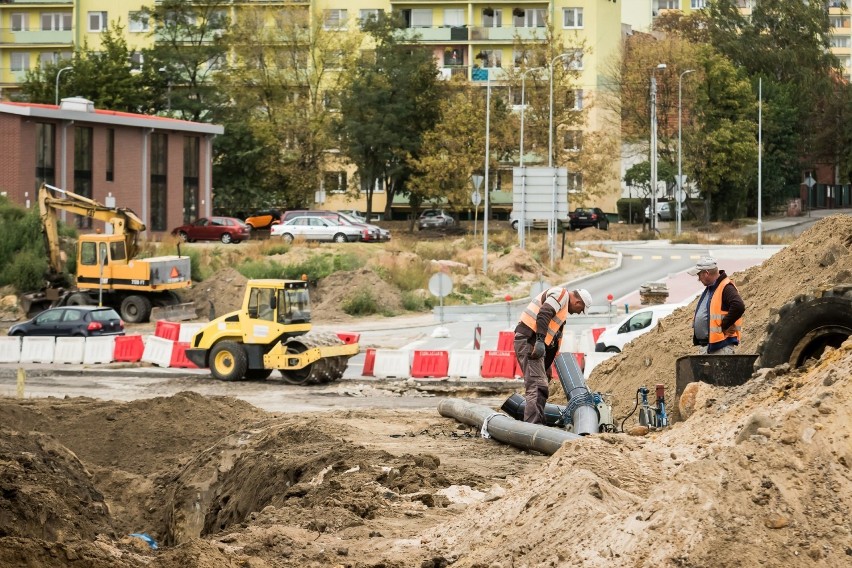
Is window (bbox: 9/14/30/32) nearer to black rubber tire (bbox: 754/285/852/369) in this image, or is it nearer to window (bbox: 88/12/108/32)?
window (bbox: 88/12/108/32)

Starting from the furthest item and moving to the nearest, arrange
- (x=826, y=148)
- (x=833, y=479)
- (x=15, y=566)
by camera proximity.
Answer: (x=826, y=148), (x=15, y=566), (x=833, y=479)

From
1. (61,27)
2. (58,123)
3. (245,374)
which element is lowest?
(245,374)

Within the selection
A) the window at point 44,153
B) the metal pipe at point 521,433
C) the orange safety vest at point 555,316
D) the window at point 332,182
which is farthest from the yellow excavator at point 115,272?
the window at point 332,182

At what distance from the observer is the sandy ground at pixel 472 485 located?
855 cm

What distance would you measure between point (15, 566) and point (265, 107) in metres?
73.2

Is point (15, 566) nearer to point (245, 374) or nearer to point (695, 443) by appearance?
point (695, 443)

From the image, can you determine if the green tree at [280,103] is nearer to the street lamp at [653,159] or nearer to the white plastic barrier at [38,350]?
the street lamp at [653,159]

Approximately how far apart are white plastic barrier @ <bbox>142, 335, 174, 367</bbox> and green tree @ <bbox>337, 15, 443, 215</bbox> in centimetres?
4440

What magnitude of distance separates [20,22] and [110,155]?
Result: 3912cm

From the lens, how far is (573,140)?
79500 mm

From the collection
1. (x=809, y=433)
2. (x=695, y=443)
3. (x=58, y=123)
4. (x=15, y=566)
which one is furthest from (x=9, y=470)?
(x=58, y=123)

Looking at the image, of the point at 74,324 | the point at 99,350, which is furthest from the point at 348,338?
the point at 74,324

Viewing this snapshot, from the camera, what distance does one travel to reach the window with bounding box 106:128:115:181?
6131 cm

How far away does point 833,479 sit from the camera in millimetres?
8695
